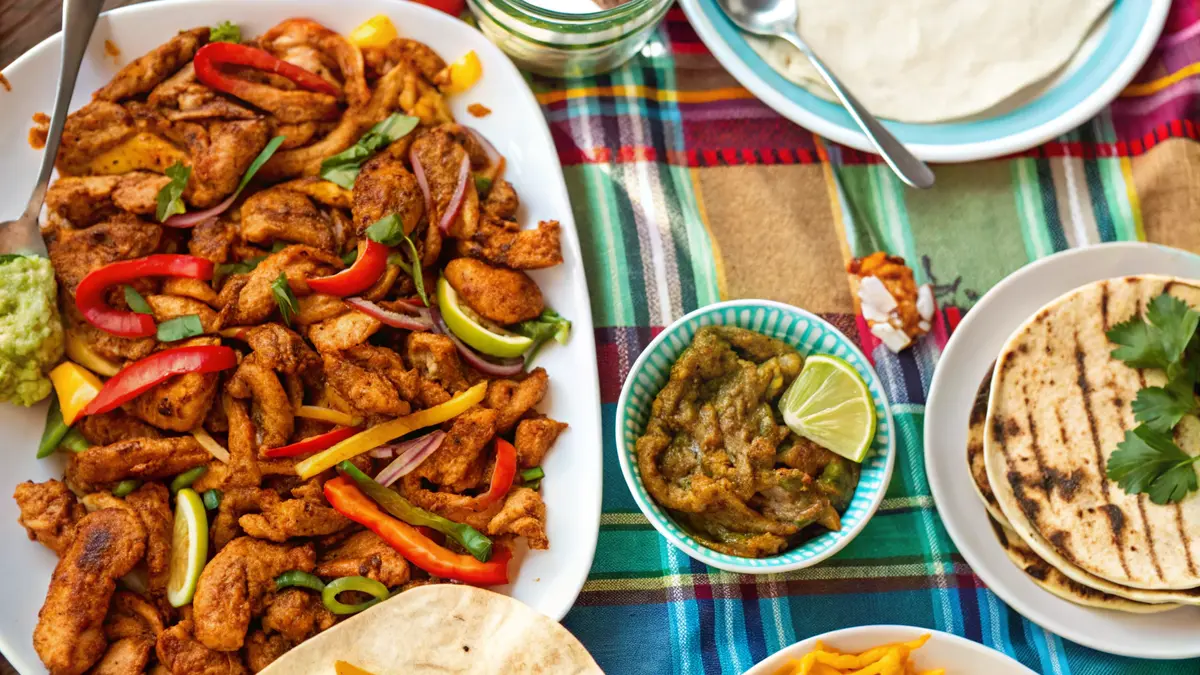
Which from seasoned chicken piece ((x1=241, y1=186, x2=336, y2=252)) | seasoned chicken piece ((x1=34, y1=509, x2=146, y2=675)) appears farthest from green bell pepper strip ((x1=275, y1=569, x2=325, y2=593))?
seasoned chicken piece ((x1=241, y1=186, x2=336, y2=252))

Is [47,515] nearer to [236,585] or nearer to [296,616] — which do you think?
[236,585]

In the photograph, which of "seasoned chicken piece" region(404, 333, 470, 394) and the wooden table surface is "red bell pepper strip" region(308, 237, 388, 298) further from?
the wooden table surface

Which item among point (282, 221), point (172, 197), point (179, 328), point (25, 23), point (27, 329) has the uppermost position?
point (25, 23)

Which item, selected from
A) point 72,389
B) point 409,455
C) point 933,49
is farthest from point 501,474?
point 933,49

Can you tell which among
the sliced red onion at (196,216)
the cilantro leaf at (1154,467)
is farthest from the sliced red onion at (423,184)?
the cilantro leaf at (1154,467)

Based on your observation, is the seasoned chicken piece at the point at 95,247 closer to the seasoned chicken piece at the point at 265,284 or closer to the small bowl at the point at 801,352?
the seasoned chicken piece at the point at 265,284

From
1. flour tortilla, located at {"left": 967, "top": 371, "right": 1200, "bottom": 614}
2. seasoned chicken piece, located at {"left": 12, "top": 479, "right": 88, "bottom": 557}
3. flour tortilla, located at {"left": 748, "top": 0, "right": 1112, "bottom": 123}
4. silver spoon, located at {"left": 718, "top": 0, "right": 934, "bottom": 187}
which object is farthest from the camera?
flour tortilla, located at {"left": 748, "top": 0, "right": 1112, "bottom": 123}

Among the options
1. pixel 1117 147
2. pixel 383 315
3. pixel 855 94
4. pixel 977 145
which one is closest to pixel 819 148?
pixel 855 94
